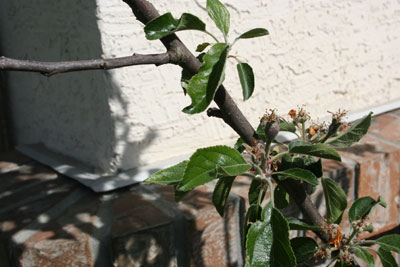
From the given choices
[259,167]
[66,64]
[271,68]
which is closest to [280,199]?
[259,167]

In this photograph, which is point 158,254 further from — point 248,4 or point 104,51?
point 248,4

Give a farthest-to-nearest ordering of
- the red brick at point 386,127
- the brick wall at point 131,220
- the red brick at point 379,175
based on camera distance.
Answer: the red brick at point 386,127, the red brick at point 379,175, the brick wall at point 131,220

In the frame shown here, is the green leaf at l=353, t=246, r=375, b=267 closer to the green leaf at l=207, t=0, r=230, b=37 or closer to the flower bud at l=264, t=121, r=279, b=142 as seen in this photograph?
the flower bud at l=264, t=121, r=279, b=142

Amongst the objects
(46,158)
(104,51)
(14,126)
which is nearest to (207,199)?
(104,51)

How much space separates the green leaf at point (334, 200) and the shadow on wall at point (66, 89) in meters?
0.68

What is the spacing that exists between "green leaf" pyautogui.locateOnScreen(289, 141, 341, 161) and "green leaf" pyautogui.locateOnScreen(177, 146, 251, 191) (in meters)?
0.09

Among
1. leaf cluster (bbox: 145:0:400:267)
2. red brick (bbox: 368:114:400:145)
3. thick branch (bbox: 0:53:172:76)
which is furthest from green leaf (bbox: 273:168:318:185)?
red brick (bbox: 368:114:400:145)

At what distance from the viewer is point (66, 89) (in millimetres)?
1525

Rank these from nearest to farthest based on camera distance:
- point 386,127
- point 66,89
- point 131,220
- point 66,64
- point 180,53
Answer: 1. point 66,64
2. point 180,53
3. point 131,220
4. point 66,89
5. point 386,127

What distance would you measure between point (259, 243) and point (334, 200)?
28 centimetres

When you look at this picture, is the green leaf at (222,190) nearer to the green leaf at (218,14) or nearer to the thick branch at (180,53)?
the thick branch at (180,53)

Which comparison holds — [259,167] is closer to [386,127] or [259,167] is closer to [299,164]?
[299,164]

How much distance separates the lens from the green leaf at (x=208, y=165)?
1.92 feet

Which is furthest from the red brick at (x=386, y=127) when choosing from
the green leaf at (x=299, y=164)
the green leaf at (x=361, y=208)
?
the green leaf at (x=299, y=164)
